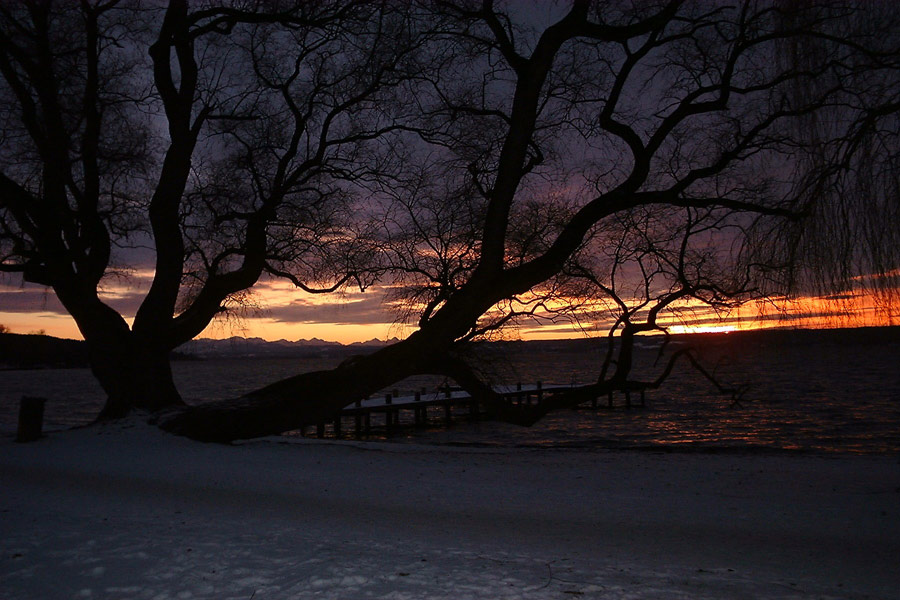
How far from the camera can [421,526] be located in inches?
271

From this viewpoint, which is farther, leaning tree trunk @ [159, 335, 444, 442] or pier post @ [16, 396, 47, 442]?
A: pier post @ [16, 396, 47, 442]

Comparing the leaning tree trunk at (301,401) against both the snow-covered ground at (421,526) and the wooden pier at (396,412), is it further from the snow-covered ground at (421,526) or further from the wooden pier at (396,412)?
the wooden pier at (396,412)

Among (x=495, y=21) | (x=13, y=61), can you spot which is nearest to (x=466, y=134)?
(x=495, y=21)

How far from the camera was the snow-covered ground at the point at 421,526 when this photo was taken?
4926mm

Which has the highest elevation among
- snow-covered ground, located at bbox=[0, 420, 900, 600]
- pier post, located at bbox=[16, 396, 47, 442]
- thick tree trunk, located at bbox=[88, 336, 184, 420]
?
thick tree trunk, located at bbox=[88, 336, 184, 420]

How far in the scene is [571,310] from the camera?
1414 centimetres

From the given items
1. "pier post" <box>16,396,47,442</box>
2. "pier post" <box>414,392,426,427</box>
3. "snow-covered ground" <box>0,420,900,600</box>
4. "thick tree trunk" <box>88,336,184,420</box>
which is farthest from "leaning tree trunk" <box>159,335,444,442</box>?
"pier post" <box>414,392,426,427</box>

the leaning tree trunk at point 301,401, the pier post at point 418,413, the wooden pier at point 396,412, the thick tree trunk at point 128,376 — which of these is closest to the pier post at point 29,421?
the thick tree trunk at point 128,376

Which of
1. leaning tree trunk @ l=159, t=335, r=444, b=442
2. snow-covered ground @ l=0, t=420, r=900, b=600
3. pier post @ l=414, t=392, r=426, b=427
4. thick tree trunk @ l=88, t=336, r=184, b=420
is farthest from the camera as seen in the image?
pier post @ l=414, t=392, r=426, b=427

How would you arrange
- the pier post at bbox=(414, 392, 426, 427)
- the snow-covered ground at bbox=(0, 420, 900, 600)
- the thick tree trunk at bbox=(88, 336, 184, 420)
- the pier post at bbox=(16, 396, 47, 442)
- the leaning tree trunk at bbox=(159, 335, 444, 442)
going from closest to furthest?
the snow-covered ground at bbox=(0, 420, 900, 600)
the leaning tree trunk at bbox=(159, 335, 444, 442)
the pier post at bbox=(16, 396, 47, 442)
the thick tree trunk at bbox=(88, 336, 184, 420)
the pier post at bbox=(414, 392, 426, 427)

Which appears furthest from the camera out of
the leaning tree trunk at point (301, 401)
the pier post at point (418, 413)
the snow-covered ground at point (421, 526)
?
the pier post at point (418, 413)

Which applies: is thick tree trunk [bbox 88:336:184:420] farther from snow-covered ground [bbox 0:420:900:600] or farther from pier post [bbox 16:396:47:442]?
snow-covered ground [bbox 0:420:900:600]

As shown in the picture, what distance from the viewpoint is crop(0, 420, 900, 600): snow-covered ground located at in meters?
4.93

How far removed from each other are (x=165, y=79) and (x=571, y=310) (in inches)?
374
